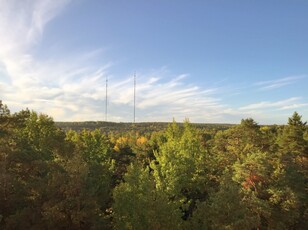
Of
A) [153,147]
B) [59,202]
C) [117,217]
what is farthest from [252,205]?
[153,147]

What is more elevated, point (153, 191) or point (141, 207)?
point (153, 191)

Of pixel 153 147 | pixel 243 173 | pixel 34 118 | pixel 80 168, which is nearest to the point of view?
pixel 80 168

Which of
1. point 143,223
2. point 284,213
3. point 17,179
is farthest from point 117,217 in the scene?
point 284,213

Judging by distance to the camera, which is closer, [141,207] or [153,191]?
[141,207]

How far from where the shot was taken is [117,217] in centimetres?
3042

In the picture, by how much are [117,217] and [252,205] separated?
12701mm

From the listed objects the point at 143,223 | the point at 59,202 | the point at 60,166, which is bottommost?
the point at 143,223

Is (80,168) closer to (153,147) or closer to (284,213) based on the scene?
(284,213)

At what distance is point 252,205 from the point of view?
102 ft

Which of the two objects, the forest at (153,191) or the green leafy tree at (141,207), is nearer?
the forest at (153,191)

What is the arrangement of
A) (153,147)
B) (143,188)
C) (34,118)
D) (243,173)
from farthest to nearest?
(153,147), (34,118), (243,173), (143,188)

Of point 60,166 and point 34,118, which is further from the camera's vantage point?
point 34,118

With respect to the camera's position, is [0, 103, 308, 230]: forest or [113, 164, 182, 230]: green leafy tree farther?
[113, 164, 182, 230]: green leafy tree

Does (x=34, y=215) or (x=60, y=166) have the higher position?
(x=60, y=166)
